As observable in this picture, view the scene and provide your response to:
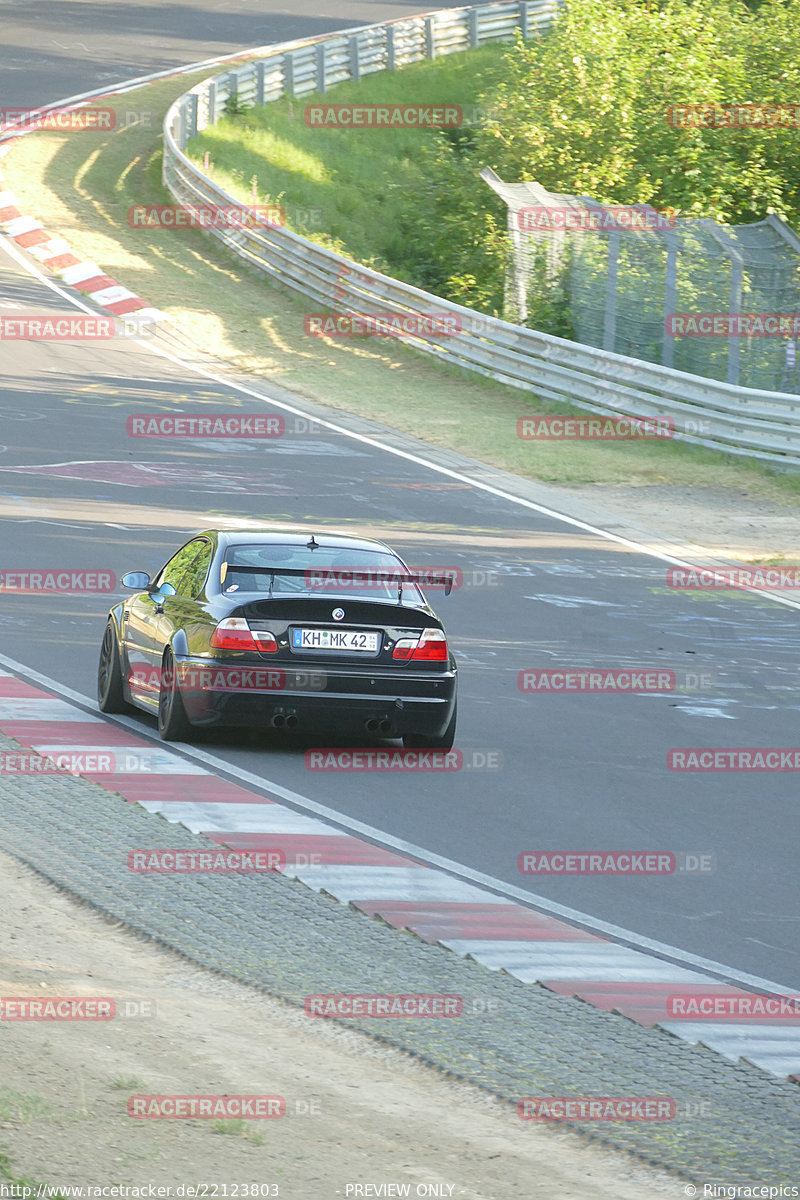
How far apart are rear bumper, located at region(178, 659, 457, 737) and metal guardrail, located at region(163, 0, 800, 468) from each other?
14.6 metres

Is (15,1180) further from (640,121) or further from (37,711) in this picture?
(640,121)

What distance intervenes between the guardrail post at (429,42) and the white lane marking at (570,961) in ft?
155

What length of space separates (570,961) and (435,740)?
4.09m

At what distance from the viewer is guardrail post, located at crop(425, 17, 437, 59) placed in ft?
169

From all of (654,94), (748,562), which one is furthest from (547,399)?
(654,94)

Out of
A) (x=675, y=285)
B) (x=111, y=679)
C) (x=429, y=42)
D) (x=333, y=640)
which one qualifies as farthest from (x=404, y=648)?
(x=429, y=42)

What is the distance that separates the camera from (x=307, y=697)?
10.7 meters

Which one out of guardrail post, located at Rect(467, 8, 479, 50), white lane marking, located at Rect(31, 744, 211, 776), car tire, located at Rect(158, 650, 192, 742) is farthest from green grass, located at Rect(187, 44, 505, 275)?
white lane marking, located at Rect(31, 744, 211, 776)

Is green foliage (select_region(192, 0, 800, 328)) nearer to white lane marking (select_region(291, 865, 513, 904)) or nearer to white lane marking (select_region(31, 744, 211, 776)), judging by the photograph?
white lane marking (select_region(31, 744, 211, 776))

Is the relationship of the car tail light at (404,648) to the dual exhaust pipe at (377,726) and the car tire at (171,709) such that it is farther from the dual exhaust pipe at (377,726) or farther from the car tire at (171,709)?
the car tire at (171,709)

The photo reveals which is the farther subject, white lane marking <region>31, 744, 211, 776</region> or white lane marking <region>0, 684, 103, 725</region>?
white lane marking <region>0, 684, 103, 725</region>

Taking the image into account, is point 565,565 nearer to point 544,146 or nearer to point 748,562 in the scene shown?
point 748,562

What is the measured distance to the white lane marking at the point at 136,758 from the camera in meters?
10.3

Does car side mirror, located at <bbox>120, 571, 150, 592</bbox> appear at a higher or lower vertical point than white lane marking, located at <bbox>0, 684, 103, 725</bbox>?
higher
